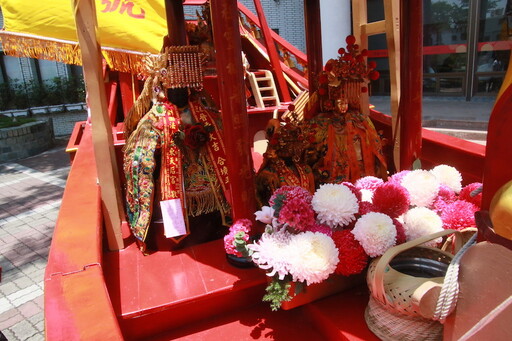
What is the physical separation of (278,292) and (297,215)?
33cm

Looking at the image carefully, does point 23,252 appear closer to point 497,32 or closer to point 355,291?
point 355,291

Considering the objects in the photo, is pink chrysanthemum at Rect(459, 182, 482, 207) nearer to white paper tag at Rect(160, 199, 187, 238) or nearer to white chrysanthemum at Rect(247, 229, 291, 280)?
white chrysanthemum at Rect(247, 229, 291, 280)

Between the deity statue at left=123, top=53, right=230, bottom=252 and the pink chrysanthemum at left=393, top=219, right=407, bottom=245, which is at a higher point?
the deity statue at left=123, top=53, right=230, bottom=252

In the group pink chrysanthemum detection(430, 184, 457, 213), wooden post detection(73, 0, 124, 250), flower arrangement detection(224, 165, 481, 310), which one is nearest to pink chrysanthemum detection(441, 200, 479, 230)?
flower arrangement detection(224, 165, 481, 310)

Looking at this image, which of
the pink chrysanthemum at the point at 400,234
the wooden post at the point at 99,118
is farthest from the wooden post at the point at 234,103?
the wooden post at the point at 99,118

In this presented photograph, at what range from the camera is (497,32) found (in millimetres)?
10086

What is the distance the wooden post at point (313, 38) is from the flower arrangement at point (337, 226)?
4.73 feet

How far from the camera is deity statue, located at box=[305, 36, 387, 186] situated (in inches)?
111

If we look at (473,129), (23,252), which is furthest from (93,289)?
(473,129)

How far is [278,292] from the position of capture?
159 cm

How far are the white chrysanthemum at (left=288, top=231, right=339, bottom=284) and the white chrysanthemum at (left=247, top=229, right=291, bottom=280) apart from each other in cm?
3

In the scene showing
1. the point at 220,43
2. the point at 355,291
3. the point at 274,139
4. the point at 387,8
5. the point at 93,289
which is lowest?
the point at 355,291

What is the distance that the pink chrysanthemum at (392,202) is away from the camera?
1.91 metres

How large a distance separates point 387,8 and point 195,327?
264 cm
